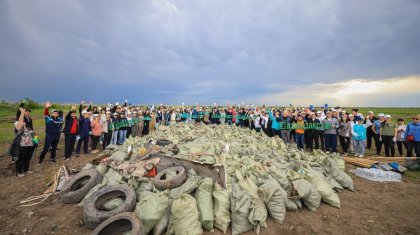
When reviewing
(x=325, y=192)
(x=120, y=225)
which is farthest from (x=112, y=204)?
(x=325, y=192)

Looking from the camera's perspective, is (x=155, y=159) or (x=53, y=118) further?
(x=53, y=118)

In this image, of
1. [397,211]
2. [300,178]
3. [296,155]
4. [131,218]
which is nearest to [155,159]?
[131,218]

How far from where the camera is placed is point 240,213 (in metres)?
4.19

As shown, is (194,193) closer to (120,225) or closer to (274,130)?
(120,225)

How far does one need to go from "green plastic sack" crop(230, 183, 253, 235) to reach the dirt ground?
0.37 m

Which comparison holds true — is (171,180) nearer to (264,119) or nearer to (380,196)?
(380,196)

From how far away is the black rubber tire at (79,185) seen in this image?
5.38m

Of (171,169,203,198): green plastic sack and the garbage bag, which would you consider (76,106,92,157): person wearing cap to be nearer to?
(171,169,203,198): green plastic sack

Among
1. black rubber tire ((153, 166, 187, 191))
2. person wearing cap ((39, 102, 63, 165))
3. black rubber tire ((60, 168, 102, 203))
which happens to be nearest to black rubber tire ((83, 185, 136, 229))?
black rubber tire ((153, 166, 187, 191))

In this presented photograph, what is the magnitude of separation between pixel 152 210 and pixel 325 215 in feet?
11.4

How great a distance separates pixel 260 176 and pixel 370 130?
9404mm

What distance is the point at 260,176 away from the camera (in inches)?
213

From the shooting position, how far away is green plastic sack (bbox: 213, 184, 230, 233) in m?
4.22

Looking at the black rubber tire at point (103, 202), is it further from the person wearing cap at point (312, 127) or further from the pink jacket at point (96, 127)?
the person wearing cap at point (312, 127)
